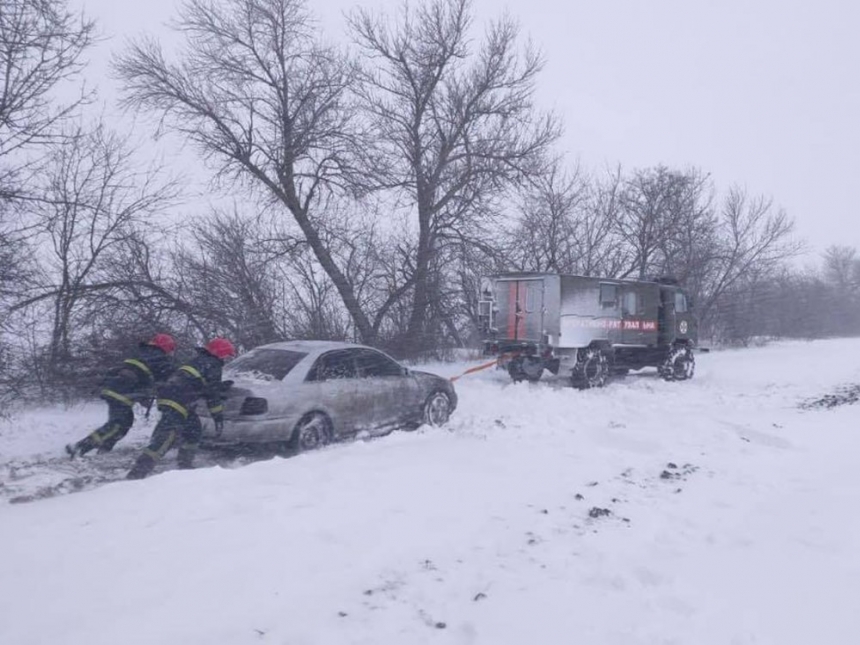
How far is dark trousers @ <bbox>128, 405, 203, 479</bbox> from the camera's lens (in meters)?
7.01

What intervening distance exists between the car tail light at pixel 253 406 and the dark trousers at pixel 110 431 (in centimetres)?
151

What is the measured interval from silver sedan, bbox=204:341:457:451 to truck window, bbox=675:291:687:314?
9947mm

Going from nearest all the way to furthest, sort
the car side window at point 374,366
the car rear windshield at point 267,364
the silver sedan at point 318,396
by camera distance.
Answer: the silver sedan at point 318,396 → the car rear windshield at point 267,364 → the car side window at point 374,366

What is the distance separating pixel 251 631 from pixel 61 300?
10.9 meters

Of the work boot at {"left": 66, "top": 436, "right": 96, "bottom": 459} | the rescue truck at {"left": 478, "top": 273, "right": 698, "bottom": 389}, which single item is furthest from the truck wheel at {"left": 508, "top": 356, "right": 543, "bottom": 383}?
the work boot at {"left": 66, "top": 436, "right": 96, "bottom": 459}

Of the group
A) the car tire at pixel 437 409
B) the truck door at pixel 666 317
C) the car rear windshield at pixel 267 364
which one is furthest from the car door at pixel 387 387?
the truck door at pixel 666 317

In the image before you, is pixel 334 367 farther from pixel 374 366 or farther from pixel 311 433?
pixel 311 433

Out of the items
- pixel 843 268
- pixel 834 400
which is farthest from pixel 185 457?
pixel 843 268

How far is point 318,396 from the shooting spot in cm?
820

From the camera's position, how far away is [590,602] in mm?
3988

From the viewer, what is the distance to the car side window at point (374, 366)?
9.02m

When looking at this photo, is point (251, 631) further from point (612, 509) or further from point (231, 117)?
point (231, 117)

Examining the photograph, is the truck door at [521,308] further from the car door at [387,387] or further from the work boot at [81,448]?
the work boot at [81,448]

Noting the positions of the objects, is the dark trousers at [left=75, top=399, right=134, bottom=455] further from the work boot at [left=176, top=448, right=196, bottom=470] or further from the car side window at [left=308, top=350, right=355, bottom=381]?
the car side window at [left=308, top=350, right=355, bottom=381]
